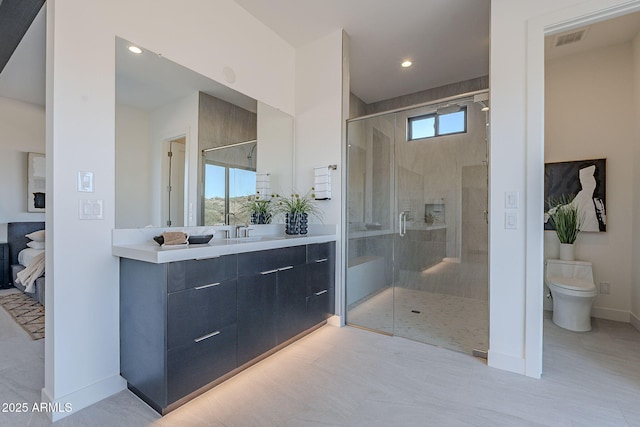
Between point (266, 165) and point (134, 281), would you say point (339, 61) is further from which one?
point (134, 281)

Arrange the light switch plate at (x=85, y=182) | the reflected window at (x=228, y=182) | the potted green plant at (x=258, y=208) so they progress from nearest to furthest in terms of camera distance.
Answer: the light switch plate at (x=85, y=182), the reflected window at (x=228, y=182), the potted green plant at (x=258, y=208)

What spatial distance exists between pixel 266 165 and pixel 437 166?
176 centimetres

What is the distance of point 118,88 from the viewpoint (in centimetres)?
178

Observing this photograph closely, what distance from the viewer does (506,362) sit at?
6.59ft

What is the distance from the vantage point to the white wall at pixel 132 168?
5.86 feet

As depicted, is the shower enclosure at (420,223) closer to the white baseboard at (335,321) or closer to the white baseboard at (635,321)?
the white baseboard at (335,321)

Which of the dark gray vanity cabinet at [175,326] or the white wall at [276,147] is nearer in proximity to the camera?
the dark gray vanity cabinet at [175,326]

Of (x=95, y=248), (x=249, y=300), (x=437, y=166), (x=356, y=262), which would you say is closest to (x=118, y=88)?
(x=95, y=248)

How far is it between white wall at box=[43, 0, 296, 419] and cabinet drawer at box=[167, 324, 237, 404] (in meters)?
0.54

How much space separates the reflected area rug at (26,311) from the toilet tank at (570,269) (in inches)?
203

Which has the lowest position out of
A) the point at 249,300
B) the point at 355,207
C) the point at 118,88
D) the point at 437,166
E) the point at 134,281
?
the point at 249,300

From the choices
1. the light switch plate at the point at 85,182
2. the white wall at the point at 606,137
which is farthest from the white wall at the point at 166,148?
the white wall at the point at 606,137

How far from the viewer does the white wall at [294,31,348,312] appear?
9.47 feet

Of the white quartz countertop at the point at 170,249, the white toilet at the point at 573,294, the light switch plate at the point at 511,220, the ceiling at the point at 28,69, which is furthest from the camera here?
the white toilet at the point at 573,294
